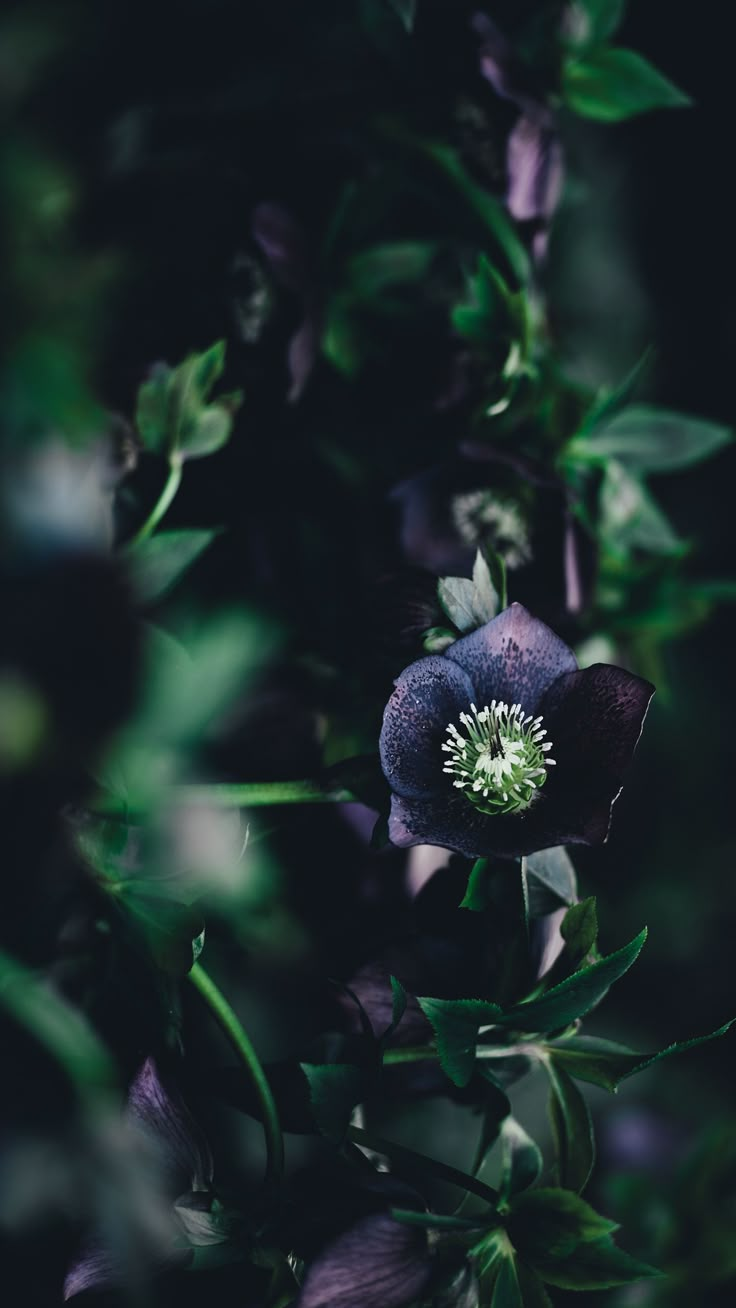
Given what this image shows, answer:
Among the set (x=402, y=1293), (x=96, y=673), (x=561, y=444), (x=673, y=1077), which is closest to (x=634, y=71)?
(x=561, y=444)

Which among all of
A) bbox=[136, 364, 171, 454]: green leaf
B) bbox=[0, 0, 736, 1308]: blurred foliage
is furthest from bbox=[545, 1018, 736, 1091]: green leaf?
bbox=[136, 364, 171, 454]: green leaf

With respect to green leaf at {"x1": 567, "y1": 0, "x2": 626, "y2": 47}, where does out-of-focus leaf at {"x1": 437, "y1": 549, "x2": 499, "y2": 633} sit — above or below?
below

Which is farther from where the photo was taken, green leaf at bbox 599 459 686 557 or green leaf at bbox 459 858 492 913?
green leaf at bbox 599 459 686 557

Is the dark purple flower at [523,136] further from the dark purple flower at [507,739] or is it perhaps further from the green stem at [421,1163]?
the green stem at [421,1163]

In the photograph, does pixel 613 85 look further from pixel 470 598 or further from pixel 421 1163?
pixel 421 1163

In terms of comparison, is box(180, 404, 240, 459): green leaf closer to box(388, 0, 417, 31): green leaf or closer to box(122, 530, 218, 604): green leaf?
box(122, 530, 218, 604): green leaf

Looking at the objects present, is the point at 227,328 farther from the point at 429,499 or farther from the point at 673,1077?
the point at 673,1077

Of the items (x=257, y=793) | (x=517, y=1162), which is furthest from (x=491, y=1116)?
(x=257, y=793)
